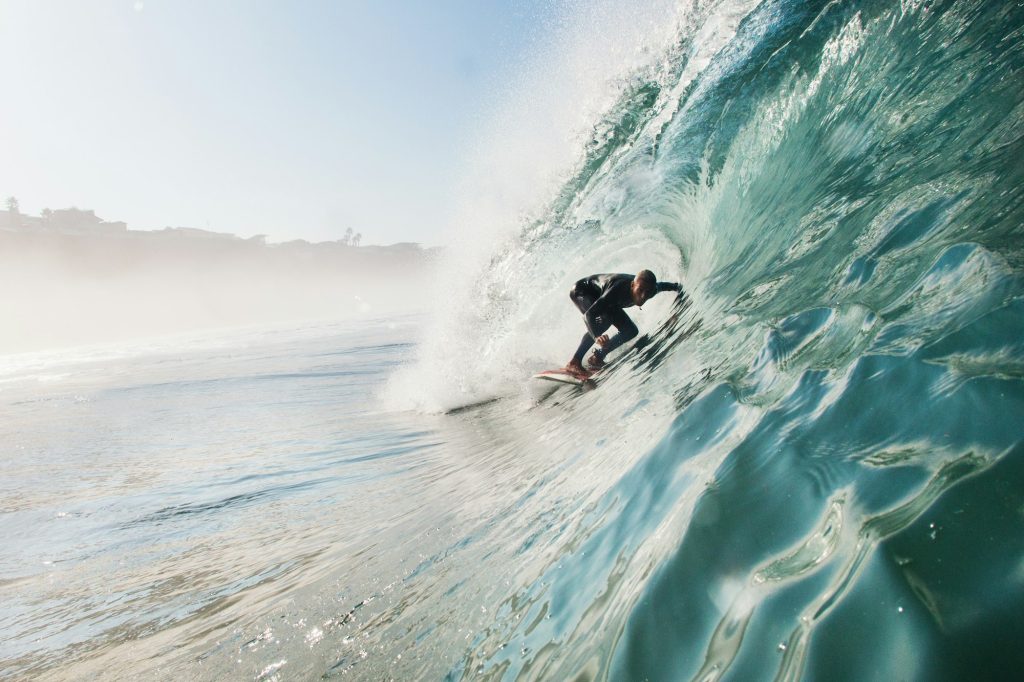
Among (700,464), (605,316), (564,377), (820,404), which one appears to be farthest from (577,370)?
(820,404)

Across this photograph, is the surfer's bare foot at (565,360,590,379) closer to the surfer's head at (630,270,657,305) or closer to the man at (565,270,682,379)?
the man at (565,270,682,379)

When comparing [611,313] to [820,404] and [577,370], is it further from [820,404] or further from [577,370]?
[820,404]

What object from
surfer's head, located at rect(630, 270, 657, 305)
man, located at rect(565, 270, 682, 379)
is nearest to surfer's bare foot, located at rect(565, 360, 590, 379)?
man, located at rect(565, 270, 682, 379)

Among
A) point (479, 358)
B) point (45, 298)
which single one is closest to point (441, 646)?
point (479, 358)

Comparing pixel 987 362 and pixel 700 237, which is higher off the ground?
pixel 700 237

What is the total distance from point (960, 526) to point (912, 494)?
172 millimetres

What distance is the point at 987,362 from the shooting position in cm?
152

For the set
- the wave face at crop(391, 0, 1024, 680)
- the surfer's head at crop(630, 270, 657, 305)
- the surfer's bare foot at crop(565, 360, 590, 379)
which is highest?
the surfer's head at crop(630, 270, 657, 305)

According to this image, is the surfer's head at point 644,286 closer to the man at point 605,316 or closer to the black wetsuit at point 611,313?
the man at point 605,316

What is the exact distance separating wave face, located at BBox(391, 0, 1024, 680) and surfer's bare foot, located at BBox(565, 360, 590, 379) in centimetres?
54

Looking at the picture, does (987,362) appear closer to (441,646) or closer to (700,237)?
(441,646)

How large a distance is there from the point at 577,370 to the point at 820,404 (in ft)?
12.7

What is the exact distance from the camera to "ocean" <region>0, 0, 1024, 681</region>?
3.84ft

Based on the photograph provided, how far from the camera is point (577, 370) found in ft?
18.8
